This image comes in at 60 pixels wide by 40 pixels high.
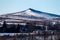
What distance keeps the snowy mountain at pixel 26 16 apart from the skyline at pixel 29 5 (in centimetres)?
4

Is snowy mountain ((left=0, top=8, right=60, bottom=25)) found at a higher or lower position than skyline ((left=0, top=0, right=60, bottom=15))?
lower

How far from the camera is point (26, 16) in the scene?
1.46m

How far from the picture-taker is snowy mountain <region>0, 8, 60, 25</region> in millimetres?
1413

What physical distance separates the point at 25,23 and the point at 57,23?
1.29 feet

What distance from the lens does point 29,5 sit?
4.79 feet

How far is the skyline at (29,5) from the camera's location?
4.62 ft

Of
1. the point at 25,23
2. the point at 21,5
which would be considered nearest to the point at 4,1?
the point at 21,5

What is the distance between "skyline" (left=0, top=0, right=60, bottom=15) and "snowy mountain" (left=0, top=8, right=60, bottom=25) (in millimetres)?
38

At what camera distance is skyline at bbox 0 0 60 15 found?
1.41 metres

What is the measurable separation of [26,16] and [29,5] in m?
0.14

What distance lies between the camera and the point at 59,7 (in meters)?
1.51

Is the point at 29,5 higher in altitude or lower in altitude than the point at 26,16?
higher

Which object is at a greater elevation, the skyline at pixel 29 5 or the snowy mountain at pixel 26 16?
the skyline at pixel 29 5

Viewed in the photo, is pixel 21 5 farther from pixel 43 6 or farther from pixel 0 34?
pixel 0 34
